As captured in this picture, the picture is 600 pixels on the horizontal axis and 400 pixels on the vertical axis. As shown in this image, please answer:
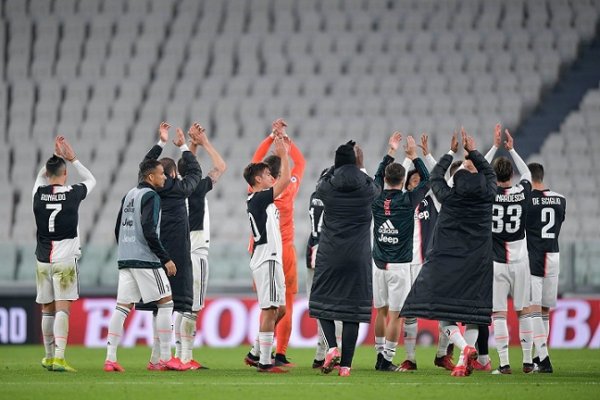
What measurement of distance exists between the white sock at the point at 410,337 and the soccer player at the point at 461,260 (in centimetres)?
115

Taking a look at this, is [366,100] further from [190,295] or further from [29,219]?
[190,295]

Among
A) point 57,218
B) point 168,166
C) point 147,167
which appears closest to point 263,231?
point 147,167

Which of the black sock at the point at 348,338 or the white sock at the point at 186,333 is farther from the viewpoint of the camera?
the white sock at the point at 186,333

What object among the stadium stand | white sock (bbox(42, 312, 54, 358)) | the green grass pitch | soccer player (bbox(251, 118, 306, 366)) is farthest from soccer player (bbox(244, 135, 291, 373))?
the stadium stand

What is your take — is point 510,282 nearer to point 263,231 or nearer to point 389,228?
point 389,228

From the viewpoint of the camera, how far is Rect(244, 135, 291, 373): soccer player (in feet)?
40.6

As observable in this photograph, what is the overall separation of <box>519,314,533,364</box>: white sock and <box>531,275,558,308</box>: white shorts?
1.37 feet

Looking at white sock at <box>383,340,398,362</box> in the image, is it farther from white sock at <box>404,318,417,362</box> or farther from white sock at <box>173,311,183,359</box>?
white sock at <box>173,311,183,359</box>

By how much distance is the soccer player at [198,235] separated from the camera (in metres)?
13.5

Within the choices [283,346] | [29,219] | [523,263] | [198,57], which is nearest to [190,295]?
[283,346]

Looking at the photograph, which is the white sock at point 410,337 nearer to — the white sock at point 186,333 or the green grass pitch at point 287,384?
the green grass pitch at point 287,384

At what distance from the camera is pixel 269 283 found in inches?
489

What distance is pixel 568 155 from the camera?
939 inches

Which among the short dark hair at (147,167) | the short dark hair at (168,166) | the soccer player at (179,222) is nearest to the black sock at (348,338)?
the soccer player at (179,222)
